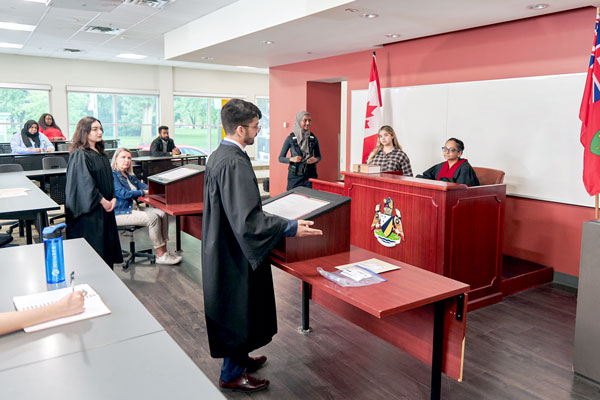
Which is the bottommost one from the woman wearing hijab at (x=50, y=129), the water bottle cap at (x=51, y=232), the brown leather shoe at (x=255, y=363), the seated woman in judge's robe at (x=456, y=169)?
the brown leather shoe at (x=255, y=363)

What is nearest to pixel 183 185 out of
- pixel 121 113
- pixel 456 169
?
pixel 456 169

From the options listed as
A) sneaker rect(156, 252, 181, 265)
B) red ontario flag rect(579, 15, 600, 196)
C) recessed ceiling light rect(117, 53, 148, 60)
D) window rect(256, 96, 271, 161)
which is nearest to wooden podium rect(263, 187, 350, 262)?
red ontario flag rect(579, 15, 600, 196)

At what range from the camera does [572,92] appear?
14.1 feet

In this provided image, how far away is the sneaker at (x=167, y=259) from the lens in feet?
15.9

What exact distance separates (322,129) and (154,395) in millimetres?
7276

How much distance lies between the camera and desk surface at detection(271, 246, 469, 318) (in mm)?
1818

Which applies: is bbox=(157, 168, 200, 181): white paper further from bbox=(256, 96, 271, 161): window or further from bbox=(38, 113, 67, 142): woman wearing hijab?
bbox=(256, 96, 271, 161): window

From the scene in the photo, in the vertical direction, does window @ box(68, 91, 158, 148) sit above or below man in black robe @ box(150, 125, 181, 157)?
above

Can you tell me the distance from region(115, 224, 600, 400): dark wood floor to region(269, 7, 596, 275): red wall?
701 millimetres

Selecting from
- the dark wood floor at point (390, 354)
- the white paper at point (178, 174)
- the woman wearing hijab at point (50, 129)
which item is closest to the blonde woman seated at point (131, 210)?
the white paper at point (178, 174)

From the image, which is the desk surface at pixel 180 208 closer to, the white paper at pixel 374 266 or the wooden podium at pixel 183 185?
the wooden podium at pixel 183 185

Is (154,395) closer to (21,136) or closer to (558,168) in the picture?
(558,168)

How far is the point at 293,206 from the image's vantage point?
8.32 feet

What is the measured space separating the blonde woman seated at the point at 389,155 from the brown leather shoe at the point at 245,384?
9.24 ft
